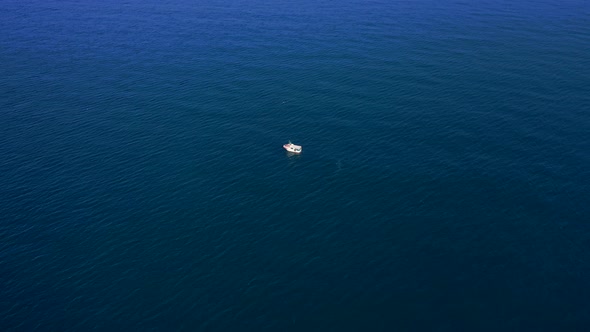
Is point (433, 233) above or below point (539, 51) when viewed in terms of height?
below

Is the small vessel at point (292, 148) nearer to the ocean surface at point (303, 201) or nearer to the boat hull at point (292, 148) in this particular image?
the boat hull at point (292, 148)

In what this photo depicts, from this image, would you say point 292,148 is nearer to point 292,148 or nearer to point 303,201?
point 292,148

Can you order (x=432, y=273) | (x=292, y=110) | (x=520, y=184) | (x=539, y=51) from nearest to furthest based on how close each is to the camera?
(x=432, y=273)
(x=520, y=184)
(x=292, y=110)
(x=539, y=51)

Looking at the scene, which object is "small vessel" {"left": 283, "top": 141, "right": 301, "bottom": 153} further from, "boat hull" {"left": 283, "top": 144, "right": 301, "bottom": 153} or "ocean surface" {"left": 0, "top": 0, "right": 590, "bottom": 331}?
"ocean surface" {"left": 0, "top": 0, "right": 590, "bottom": 331}

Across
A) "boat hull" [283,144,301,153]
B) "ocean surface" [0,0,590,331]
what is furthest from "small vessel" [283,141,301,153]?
"ocean surface" [0,0,590,331]

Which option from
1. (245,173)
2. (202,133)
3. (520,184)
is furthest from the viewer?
(202,133)

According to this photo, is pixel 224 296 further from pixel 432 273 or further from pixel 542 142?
pixel 542 142

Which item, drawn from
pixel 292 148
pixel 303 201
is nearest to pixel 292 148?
pixel 292 148

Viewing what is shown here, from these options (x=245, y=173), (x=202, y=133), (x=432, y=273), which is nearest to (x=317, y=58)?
(x=202, y=133)
